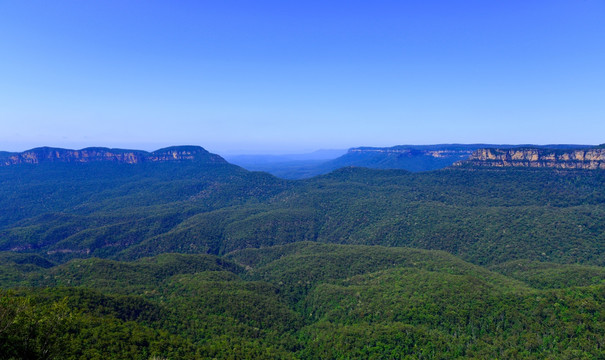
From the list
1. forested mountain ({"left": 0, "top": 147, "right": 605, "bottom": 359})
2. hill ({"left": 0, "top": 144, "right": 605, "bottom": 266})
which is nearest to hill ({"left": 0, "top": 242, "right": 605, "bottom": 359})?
forested mountain ({"left": 0, "top": 147, "right": 605, "bottom": 359})

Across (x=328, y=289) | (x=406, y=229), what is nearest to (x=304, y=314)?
(x=328, y=289)

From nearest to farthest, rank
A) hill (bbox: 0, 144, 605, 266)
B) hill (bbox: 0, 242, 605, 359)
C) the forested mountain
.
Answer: hill (bbox: 0, 242, 605, 359), the forested mountain, hill (bbox: 0, 144, 605, 266)

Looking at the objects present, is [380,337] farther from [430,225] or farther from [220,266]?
[430,225]

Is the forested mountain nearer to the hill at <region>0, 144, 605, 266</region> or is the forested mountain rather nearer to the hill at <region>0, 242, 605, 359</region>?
the hill at <region>0, 242, 605, 359</region>

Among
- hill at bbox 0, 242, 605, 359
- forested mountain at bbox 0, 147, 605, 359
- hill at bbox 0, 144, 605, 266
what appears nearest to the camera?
hill at bbox 0, 242, 605, 359

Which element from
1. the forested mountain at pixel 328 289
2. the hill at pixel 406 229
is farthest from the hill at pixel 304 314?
the hill at pixel 406 229

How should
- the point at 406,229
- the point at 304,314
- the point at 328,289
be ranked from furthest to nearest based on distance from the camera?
the point at 406,229, the point at 328,289, the point at 304,314

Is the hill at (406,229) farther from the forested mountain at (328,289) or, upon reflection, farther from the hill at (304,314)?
A: the hill at (304,314)

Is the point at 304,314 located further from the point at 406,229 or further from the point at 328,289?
the point at 406,229

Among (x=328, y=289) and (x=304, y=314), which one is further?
(x=328, y=289)

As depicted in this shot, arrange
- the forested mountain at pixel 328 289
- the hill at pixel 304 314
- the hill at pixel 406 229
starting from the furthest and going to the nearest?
1. the hill at pixel 406 229
2. the forested mountain at pixel 328 289
3. the hill at pixel 304 314

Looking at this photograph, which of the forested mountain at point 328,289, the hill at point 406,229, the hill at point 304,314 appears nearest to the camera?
the hill at point 304,314

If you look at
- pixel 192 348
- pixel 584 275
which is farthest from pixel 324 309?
pixel 584 275
